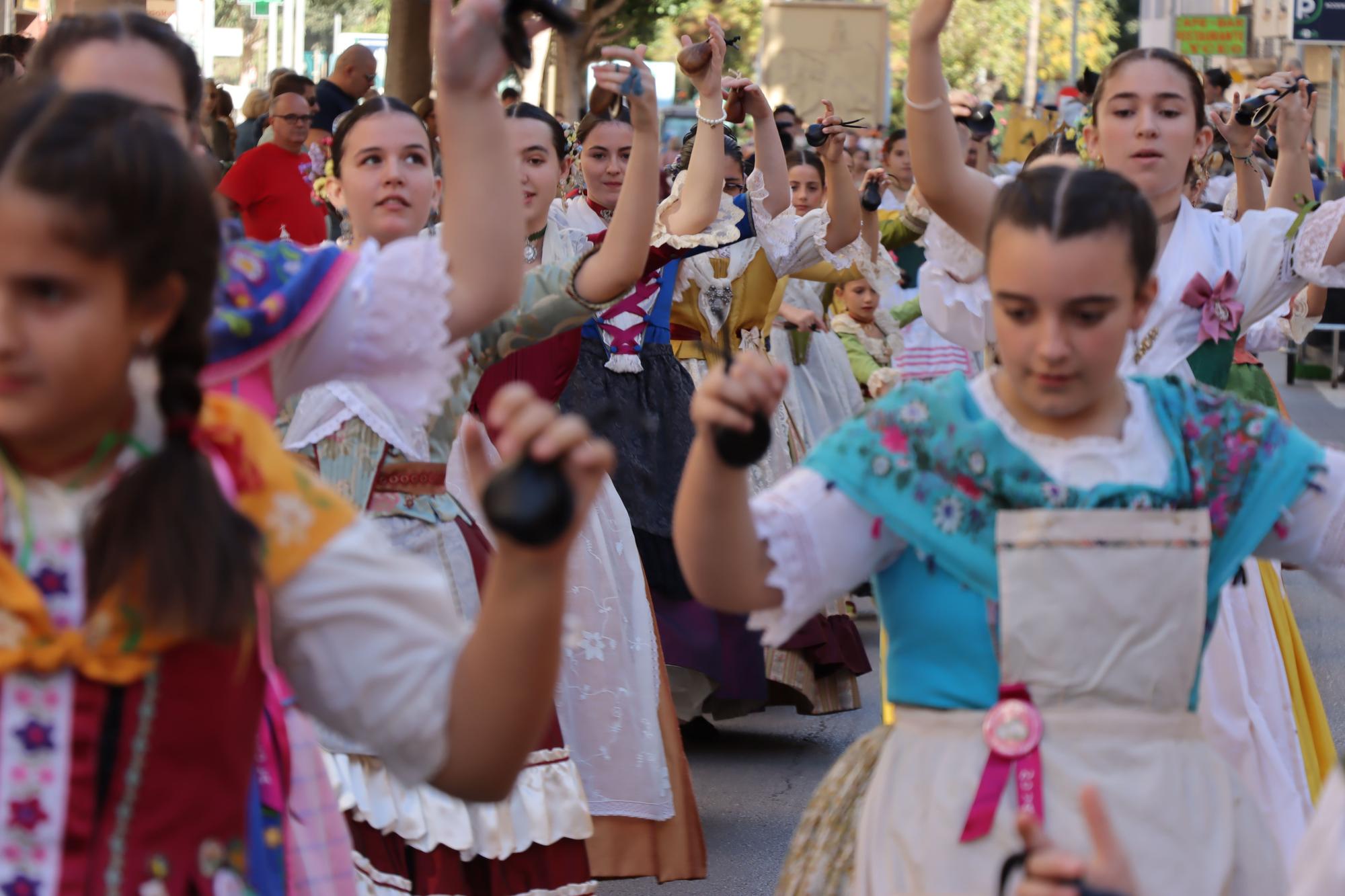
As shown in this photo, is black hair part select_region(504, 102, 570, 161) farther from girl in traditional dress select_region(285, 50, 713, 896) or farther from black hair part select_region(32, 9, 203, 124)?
black hair part select_region(32, 9, 203, 124)

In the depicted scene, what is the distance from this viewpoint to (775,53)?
25859 millimetres

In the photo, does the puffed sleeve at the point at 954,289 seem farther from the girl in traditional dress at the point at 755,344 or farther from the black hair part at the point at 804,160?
the black hair part at the point at 804,160

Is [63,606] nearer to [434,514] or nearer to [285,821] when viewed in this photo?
[285,821]

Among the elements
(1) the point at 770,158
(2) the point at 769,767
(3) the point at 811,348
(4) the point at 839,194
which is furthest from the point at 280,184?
(2) the point at 769,767

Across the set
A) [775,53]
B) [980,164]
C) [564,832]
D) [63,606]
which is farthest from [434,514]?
[775,53]

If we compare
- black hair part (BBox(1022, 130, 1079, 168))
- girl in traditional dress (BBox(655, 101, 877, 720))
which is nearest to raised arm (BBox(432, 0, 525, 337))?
black hair part (BBox(1022, 130, 1079, 168))

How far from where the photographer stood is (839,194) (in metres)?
7.27

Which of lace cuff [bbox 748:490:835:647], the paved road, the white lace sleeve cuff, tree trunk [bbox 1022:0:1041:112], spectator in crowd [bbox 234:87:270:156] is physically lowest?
the paved road

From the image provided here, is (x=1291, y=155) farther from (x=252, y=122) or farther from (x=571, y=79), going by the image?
(x=571, y=79)

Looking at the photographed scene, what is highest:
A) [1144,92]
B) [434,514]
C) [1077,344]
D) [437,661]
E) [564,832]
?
[1144,92]

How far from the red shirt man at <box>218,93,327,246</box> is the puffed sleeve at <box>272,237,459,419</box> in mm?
7702

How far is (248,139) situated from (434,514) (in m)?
9.91

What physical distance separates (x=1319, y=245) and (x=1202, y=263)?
11.4 inches

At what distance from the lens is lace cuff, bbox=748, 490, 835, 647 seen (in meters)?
2.61
